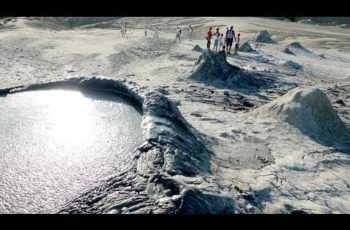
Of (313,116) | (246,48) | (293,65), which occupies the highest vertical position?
(246,48)

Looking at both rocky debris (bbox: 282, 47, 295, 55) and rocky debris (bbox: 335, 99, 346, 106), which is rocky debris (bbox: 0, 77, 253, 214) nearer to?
rocky debris (bbox: 335, 99, 346, 106)

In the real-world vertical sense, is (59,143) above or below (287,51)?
below

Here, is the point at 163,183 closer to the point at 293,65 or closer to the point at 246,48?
the point at 293,65

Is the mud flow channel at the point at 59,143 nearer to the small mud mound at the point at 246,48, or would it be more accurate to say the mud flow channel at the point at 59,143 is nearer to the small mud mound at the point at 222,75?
the small mud mound at the point at 222,75

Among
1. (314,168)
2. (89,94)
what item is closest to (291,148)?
(314,168)

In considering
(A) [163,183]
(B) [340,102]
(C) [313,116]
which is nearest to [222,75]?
(B) [340,102]

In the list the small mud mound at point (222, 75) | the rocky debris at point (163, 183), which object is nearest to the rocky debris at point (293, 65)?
the small mud mound at point (222, 75)
